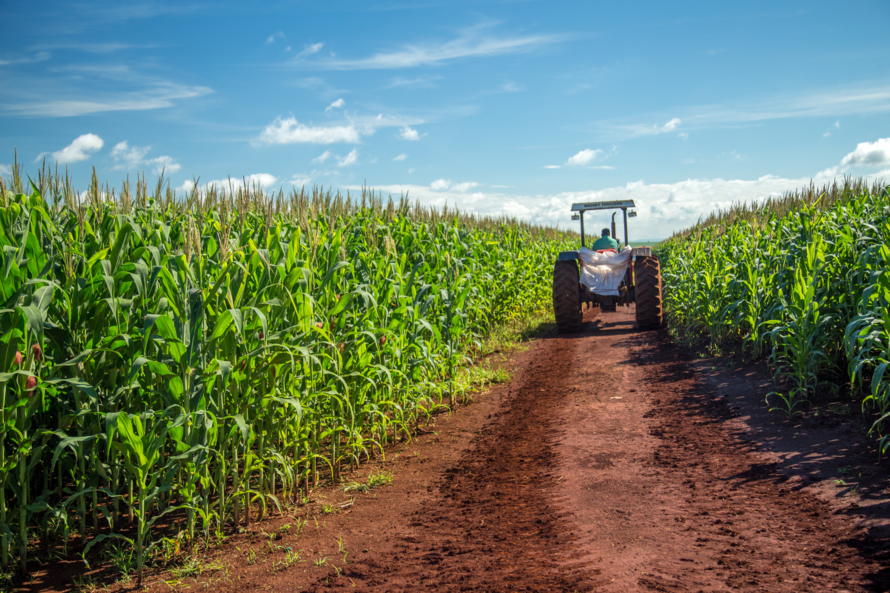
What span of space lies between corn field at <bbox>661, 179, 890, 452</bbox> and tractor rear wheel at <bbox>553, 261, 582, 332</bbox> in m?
2.01

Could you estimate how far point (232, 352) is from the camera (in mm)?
2984

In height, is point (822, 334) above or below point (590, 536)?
above

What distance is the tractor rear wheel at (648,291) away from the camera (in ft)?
32.2

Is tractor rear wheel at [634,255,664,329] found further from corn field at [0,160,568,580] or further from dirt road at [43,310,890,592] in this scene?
corn field at [0,160,568,580]

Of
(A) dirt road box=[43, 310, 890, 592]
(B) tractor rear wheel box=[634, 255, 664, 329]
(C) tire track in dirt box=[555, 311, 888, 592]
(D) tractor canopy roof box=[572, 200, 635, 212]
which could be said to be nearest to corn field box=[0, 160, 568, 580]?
(A) dirt road box=[43, 310, 890, 592]

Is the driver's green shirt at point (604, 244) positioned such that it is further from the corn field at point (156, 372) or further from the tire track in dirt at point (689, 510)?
the corn field at point (156, 372)

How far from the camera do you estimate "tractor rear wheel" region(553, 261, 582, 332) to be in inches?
392

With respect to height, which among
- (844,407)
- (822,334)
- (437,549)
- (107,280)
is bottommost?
(437,549)

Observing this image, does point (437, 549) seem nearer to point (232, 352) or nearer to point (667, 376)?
point (232, 352)

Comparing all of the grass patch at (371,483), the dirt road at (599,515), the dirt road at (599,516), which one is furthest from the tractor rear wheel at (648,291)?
the grass patch at (371,483)

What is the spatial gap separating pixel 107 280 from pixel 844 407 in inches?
222

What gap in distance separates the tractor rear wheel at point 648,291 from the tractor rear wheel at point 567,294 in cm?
114

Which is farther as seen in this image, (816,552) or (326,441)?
(326,441)

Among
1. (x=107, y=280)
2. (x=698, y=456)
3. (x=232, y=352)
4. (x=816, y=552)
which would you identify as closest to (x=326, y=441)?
(x=232, y=352)
